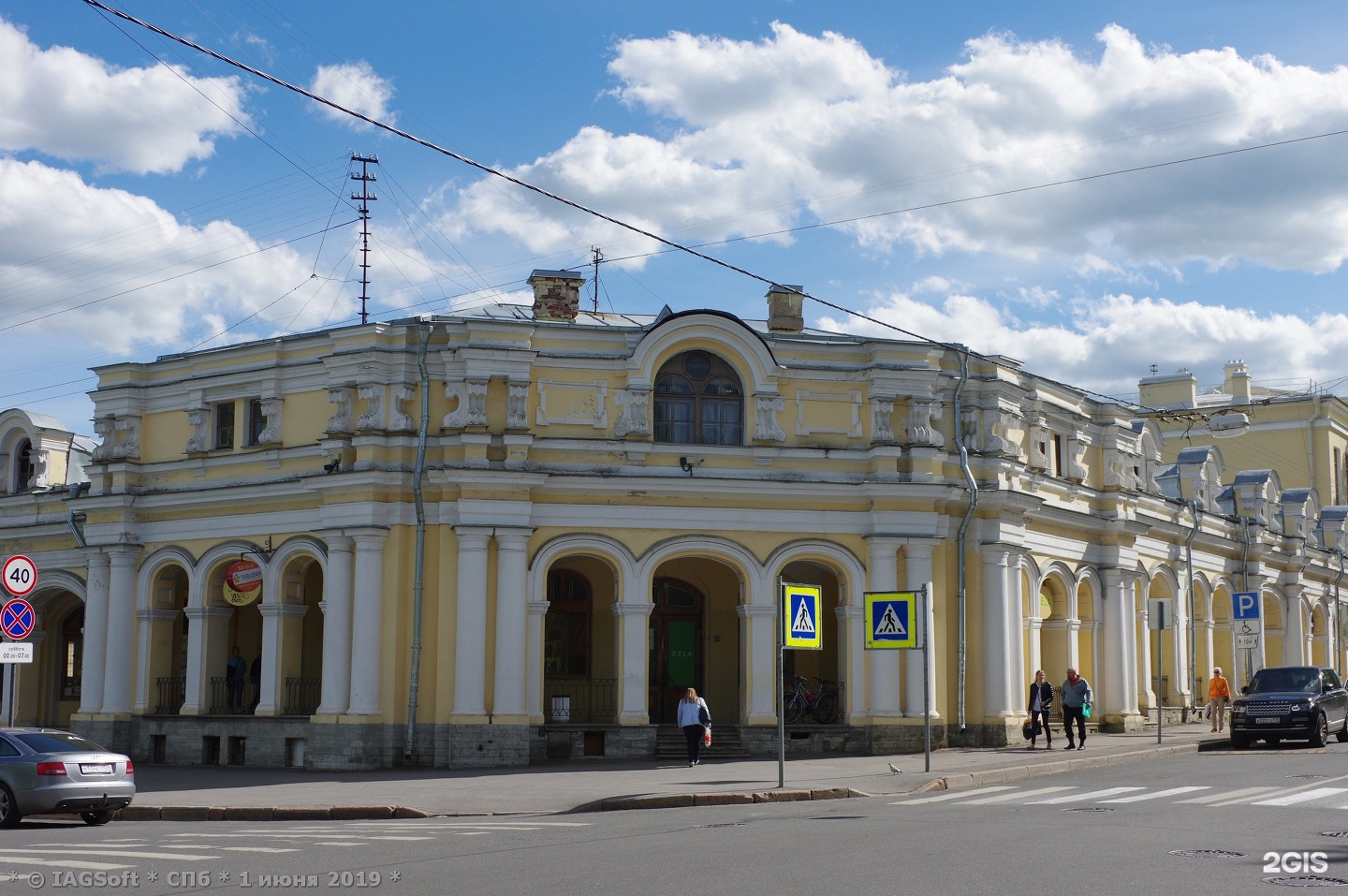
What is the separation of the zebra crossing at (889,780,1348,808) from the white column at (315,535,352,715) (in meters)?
11.8

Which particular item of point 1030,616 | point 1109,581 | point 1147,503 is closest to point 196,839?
point 1030,616

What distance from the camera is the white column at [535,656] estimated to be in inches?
1077

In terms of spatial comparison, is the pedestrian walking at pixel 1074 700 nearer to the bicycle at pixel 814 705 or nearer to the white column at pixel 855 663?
the white column at pixel 855 663

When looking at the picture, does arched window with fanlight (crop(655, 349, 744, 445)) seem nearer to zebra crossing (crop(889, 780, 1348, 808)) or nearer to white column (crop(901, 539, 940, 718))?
white column (crop(901, 539, 940, 718))

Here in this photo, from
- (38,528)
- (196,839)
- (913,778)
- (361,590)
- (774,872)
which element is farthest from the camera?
(38,528)

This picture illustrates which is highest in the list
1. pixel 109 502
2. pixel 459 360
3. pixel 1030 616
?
pixel 459 360

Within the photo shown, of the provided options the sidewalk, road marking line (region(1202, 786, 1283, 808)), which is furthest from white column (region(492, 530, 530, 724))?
road marking line (region(1202, 786, 1283, 808))

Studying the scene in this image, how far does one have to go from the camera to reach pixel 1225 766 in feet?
79.8

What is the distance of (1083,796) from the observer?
19562 millimetres

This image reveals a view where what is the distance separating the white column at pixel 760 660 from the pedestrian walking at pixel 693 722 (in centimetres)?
192

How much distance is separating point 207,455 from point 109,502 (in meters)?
2.56

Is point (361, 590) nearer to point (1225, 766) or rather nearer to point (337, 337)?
point (337, 337)

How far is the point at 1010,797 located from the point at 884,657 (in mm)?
8554

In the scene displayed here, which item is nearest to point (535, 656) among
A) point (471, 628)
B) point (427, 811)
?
point (471, 628)
